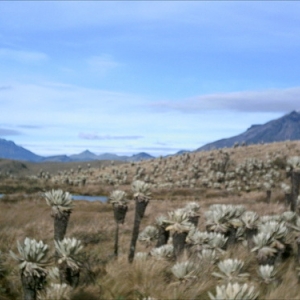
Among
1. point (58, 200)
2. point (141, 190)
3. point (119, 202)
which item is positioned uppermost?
point (141, 190)

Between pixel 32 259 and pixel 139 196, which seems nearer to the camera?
pixel 32 259

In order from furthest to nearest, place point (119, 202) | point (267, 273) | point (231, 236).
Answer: point (119, 202)
point (231, 236)
point (267, 273)

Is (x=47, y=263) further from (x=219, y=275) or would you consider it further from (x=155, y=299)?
(x=219, y=275)

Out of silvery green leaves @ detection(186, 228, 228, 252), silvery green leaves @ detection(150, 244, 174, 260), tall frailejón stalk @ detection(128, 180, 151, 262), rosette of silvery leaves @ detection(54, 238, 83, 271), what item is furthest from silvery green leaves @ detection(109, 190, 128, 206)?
rosette of silvery leaves @ detection(54, 238, 83, 271)

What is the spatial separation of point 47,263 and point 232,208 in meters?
5.31

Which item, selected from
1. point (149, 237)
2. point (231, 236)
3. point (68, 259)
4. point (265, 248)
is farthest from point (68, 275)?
point (149, 237)

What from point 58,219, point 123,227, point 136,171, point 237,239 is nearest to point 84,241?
point 123,227

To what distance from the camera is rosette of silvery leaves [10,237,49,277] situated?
569cm

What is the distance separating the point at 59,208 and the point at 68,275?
1400 mm

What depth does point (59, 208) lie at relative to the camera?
7.75 metres

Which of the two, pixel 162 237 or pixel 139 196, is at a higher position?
pixel 139 196

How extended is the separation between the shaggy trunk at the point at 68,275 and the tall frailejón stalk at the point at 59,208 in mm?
1115

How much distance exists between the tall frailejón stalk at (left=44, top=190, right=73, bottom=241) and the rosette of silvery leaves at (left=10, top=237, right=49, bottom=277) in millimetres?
1879

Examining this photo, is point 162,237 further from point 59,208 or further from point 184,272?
point 59,208
